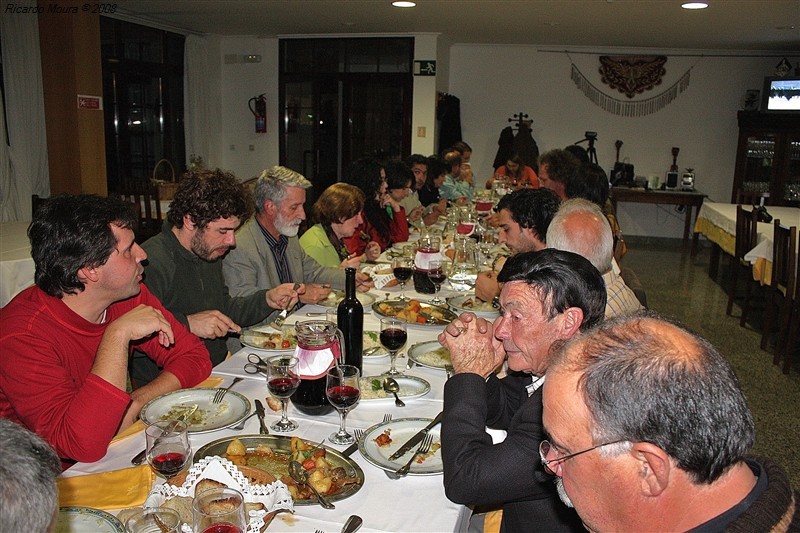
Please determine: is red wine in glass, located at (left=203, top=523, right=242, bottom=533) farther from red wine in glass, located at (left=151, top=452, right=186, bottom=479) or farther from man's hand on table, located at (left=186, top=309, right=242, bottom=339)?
man's hand on table, located at (left=186, top=309, right=242, bottom=339)

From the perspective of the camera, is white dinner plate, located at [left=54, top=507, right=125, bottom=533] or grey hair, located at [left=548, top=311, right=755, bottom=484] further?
white dinner plate, located at [left=54, top=507, right=125, bottom=533]

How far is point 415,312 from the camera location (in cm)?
299

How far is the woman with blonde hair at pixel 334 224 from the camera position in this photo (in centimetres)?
396

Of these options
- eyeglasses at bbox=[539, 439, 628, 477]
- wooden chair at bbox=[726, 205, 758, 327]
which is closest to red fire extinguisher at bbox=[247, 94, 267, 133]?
wooden chair at bbox=[726, 205, 758, 327]

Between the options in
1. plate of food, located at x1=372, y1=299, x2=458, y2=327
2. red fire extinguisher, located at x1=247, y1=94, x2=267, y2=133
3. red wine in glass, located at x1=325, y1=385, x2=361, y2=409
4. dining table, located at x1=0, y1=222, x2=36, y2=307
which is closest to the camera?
red wine in glass, located at x1=325, y1=385, x2=361, y2=409

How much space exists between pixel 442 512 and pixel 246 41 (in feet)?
33.7

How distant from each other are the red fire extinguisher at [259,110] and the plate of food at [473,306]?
8135mm

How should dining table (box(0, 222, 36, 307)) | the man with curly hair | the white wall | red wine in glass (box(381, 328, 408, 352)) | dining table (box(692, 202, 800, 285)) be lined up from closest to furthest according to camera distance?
red wine in glass (box(381, 328, 408, 352)) → the man with curly hair → dining table (box(0, 222, 36, 307)) → dining table (box(692, 202, 800, 285)) → the white wall

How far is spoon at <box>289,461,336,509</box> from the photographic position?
1.44 metres

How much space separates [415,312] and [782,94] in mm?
8975

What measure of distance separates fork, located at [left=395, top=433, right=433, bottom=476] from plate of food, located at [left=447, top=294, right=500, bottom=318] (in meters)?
1.36

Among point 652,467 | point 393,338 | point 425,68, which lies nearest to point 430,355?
point 393,338

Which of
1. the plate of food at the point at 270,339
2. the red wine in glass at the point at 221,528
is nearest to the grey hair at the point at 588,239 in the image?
the plate of food at the point at 270,339

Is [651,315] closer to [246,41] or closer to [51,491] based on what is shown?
[51,491]
